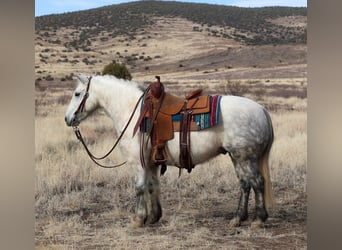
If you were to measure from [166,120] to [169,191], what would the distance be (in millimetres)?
562

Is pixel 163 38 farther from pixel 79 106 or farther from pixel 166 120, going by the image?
pixel 79 106

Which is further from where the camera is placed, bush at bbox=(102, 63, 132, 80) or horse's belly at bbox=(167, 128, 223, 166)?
bush at bbox=(102, 63, 132, 80)

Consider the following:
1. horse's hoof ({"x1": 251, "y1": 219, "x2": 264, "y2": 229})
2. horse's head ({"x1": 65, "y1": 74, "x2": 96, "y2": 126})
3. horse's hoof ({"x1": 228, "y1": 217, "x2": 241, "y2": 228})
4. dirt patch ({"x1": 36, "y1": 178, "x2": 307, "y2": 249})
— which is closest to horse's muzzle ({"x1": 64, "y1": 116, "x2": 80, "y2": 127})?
horse's head ({"x1": 65, "y1": 74, "x2": 96, "y2": 126})

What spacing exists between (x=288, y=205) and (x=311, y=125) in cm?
63

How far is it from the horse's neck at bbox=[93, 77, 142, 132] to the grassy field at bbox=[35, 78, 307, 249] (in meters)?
0.08

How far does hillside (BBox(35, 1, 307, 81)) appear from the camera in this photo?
4.16m

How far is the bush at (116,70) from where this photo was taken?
13.8 feet

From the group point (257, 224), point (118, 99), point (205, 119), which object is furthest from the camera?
point (118, 99)

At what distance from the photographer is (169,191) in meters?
4.13

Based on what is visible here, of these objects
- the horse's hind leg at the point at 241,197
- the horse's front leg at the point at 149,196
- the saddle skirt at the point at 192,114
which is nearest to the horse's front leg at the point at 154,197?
the horse's front leg at the point at 149,196

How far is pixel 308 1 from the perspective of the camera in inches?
162

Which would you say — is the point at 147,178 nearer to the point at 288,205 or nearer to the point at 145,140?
the point at 145,140

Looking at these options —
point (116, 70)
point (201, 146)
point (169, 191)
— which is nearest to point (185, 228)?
point (169, 191)

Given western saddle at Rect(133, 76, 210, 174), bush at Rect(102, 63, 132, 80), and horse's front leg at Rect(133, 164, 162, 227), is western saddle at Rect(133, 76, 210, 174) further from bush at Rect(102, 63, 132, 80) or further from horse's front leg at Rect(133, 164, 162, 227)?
bush at Rect(102, 63, 132, 80)
